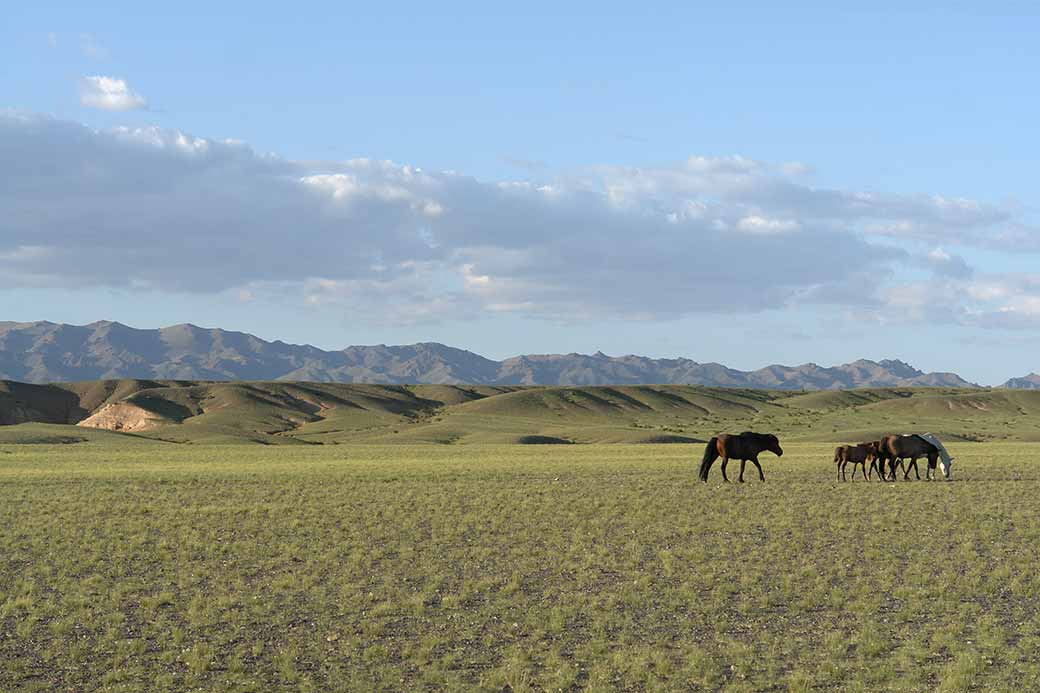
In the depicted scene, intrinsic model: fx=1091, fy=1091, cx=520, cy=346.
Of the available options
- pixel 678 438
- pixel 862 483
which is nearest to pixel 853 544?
pixel 862 483

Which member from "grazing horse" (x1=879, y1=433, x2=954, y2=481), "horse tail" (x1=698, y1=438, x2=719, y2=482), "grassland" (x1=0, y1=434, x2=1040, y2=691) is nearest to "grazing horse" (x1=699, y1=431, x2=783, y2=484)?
"horse tail" (x1=698, y1=438, x2=719, y2=482)

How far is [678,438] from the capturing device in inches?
3797

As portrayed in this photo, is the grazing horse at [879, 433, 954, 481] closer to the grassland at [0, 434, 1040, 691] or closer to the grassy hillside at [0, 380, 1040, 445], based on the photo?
the grassland at [0, 434, 1040, 691]

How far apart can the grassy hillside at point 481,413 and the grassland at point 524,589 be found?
63.6 metres

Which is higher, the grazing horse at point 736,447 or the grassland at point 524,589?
the grazing horse at point 736,447

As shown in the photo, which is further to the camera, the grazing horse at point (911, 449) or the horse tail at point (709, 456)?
the grazing horse at point (911, 449)

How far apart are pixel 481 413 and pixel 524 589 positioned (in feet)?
385

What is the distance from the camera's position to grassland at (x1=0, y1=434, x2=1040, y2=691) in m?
13.1

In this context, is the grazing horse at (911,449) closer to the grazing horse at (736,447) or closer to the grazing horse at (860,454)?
the grazing horse at (860,454)

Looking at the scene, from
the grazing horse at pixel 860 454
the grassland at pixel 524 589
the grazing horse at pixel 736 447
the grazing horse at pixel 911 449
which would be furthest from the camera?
the grazing horse at pixel 860 454

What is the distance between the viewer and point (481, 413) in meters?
136

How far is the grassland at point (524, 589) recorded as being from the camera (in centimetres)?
1312

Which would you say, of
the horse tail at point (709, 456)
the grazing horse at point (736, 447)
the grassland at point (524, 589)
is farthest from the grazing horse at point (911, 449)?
the horse tail at point (709, 456)

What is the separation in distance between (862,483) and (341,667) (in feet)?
99.7
